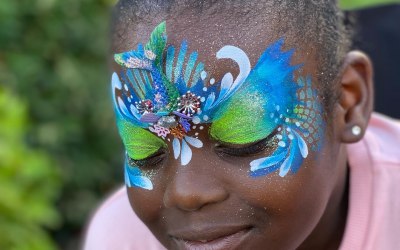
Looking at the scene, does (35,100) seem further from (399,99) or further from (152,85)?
(152,85)

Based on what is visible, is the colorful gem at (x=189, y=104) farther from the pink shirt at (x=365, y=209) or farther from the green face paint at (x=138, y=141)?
the pink shirt at (x=365, y=209)

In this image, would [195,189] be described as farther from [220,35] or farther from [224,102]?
[220,35]

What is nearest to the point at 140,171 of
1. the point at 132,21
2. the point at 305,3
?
the point at 132,21

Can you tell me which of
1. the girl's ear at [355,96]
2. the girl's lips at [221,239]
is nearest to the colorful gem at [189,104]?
the girl's lips at [221,239]

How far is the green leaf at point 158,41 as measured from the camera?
1.69 metres

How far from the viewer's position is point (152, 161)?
69.7 inches

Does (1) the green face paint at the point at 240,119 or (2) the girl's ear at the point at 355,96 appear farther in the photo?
(2) the girl's ear at the point at 355,96

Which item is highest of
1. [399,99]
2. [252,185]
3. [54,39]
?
[252,185]

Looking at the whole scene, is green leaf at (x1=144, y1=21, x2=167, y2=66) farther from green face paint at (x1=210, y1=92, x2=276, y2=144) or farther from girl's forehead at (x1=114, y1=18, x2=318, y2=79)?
green face paint at (x1=210, y1=92, x2=276, y2=144)

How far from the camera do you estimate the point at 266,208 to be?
169 centimetres

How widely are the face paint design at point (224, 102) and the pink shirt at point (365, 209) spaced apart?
13.4 inches

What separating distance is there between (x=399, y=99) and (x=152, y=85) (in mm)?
1209

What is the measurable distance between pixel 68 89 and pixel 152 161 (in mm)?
1415

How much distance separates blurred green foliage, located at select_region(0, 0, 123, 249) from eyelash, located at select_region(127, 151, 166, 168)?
1287mm
